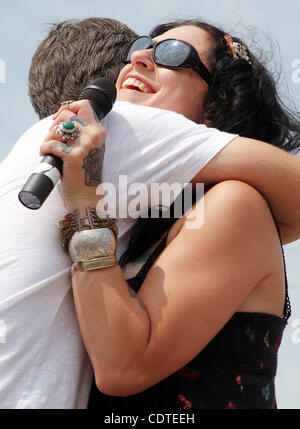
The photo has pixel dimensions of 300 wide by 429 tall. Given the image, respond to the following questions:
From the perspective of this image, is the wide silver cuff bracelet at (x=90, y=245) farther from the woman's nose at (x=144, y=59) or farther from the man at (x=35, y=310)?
the woman's nose at (x=144, y=59)

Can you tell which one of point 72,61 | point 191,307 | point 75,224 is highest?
point 75,224

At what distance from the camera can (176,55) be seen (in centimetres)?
304

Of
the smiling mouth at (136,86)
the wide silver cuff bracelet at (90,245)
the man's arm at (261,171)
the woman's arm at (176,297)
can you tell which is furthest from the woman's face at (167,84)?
the wide silver cuff bracelet at (90,245)

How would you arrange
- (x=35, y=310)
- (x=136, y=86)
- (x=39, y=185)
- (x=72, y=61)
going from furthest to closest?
(x=72, y=61) < (x=136, y=86) < (x=35, y=310) < (x=39, y=185)

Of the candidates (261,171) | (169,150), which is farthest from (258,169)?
(169,150)

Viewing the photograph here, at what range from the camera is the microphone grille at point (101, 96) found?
87.2 inches

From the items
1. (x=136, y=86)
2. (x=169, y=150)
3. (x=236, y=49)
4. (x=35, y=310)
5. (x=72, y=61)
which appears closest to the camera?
(x=35, y=310)

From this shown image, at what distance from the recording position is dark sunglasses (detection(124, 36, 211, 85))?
304cm

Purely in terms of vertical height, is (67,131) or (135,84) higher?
(67,131)

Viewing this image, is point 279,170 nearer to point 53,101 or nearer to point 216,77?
point 216,77

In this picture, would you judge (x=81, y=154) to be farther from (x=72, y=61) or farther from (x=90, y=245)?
(x=72, y=61)

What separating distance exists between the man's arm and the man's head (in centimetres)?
153

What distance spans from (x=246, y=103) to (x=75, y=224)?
1.33 metres

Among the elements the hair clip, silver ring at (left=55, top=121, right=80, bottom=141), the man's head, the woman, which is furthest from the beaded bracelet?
the man's head
